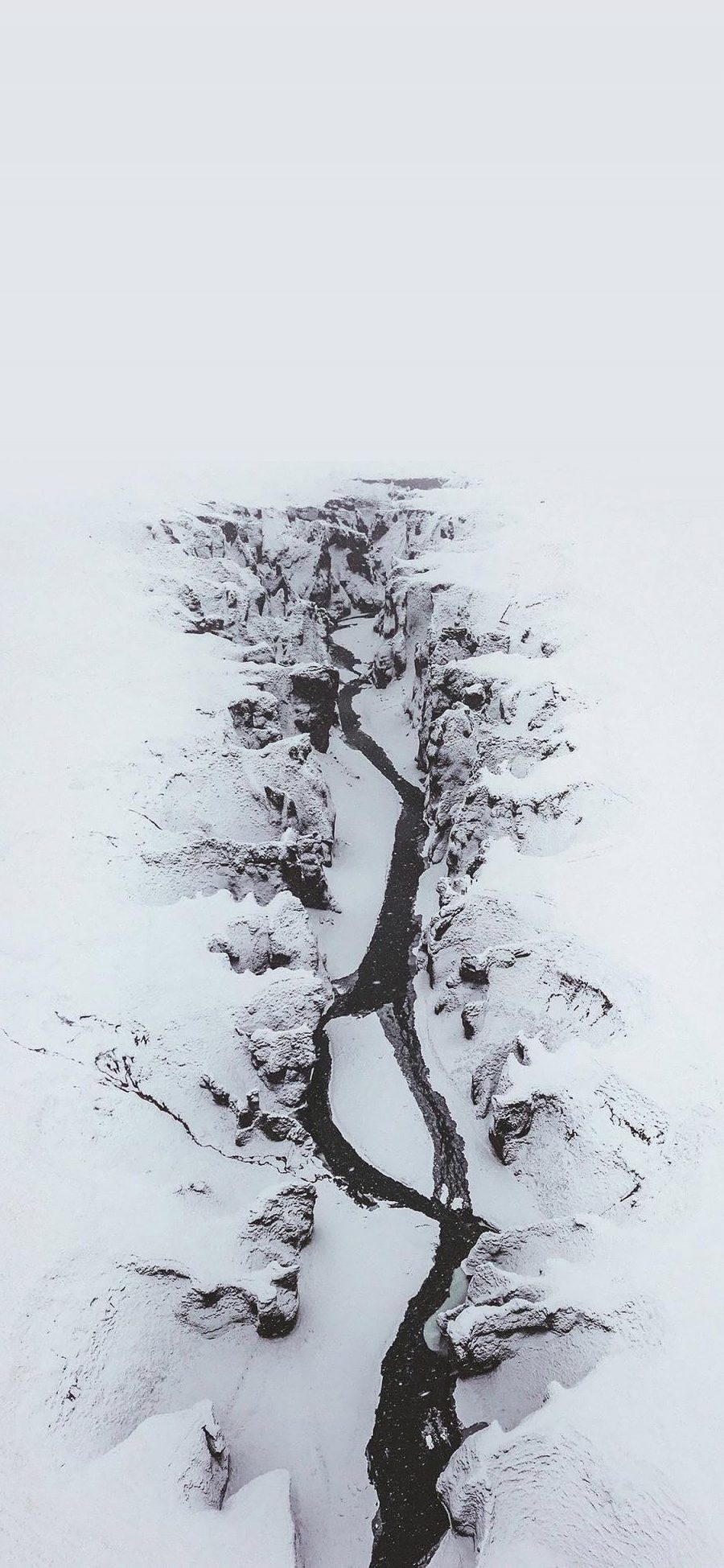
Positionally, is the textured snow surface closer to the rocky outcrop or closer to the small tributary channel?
the rocky outcrop

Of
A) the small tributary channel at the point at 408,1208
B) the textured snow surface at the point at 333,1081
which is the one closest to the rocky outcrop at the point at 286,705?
the textured snow surface at the point at 333,1081

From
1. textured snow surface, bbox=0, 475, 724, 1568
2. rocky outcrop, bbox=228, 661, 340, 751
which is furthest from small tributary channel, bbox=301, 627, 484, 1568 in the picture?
rocky outcrop, bbox=228, 661, 340, 751

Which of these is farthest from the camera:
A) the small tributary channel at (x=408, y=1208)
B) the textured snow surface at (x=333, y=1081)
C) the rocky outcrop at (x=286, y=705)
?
the rocky outcrop at (x=286, y=705)

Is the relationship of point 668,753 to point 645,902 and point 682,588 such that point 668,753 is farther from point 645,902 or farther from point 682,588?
point 682,588

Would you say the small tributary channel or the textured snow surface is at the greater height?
the textured snow surface

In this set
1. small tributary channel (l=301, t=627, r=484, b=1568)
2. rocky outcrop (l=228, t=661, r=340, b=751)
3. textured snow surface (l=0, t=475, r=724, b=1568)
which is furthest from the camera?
rocky outcrop (l=228, t=661, r=340, b=751)

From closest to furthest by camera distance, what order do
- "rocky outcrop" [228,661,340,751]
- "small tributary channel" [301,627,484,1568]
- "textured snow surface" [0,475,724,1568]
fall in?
1. "textured snow surface" [0,475,724,1568]
2. "small tributary channel" [301,627,484,1568]
3. "rocky outcrop" [228,661,340,751]

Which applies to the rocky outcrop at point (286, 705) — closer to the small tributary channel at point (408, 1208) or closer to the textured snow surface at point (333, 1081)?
the textured snow surface at point (333, 1081)

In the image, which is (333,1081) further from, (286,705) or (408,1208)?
(286,705)

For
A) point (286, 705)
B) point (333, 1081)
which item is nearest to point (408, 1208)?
point (333, 1081)
